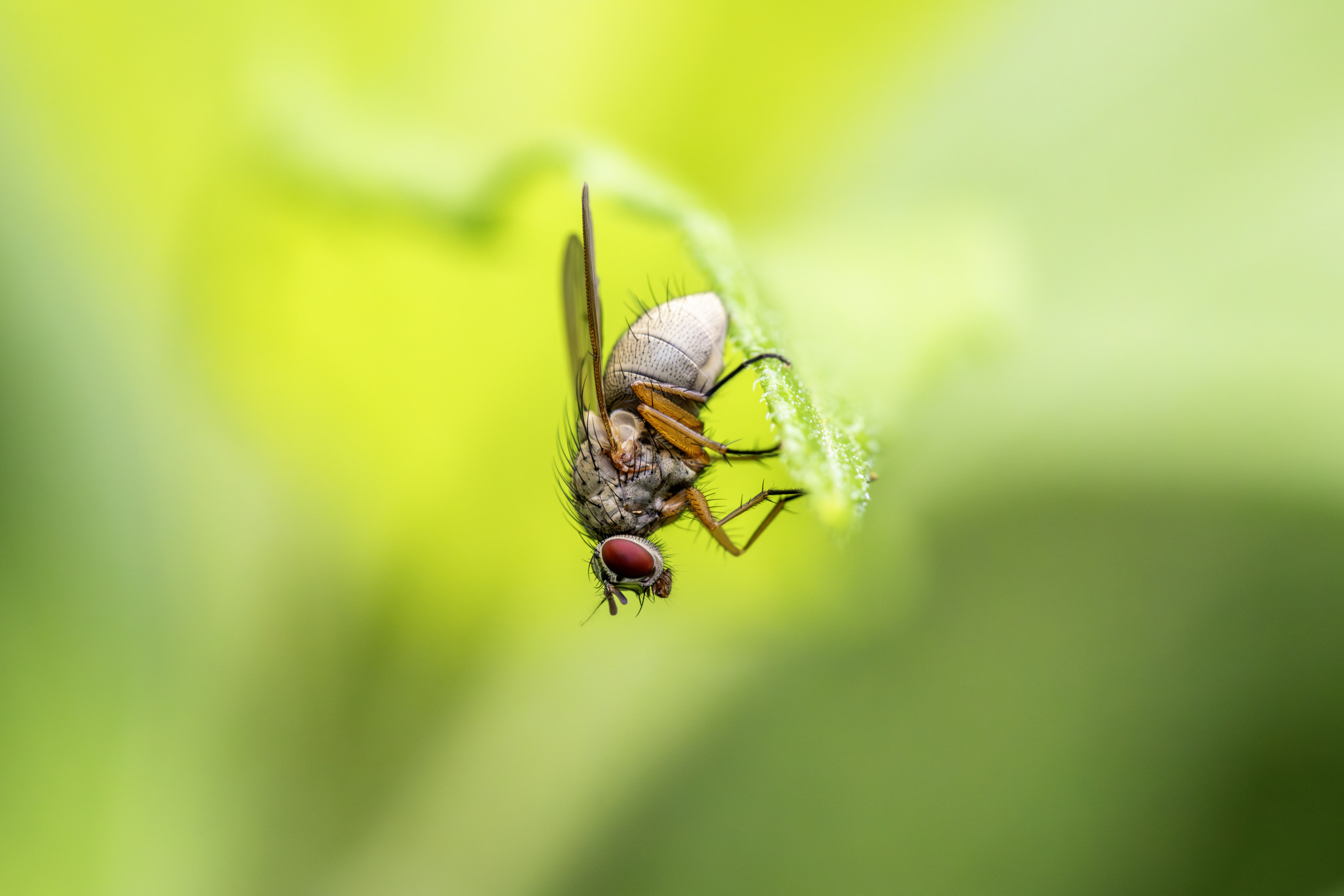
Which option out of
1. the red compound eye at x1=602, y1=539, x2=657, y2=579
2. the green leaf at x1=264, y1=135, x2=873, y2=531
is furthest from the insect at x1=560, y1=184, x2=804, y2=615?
the green leaf at x1=264, y1=135, x2=873, y2=531

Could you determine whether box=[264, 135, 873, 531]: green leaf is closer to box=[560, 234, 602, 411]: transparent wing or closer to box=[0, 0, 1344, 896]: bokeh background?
box=[0, 0, 1344, 896]: bokeh background

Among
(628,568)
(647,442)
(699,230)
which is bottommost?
(628,568)

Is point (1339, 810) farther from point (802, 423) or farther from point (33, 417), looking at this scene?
point (33, 417)

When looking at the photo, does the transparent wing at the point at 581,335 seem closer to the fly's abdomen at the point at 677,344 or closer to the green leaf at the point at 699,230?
the fly's abdomen at the point at 677,344

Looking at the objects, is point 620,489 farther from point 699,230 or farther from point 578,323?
point 699,230

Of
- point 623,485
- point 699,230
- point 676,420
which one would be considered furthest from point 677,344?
point 699,230
